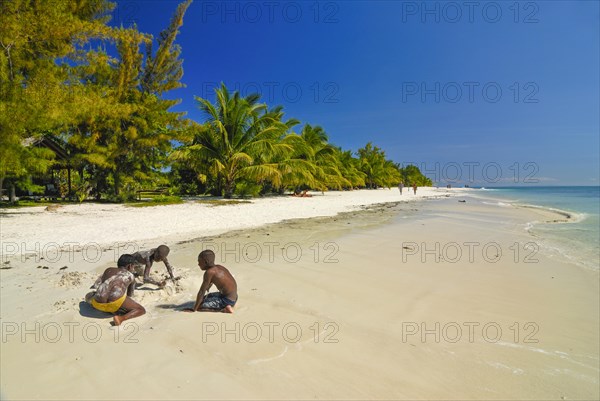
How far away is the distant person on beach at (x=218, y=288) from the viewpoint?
135 inches

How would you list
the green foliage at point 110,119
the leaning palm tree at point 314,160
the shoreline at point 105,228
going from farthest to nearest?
the leaning palm tree at point 314,160 → the green foliage at point 110,119 → the shoreline at point 105,228

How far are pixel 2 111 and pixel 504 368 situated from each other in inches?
492

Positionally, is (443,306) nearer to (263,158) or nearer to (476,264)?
(476,264)

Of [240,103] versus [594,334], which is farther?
[240,103]

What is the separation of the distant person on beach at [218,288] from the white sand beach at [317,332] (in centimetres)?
14

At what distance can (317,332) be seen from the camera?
10.3ft

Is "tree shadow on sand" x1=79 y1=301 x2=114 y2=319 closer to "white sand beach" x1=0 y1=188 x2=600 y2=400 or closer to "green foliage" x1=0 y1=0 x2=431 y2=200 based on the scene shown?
"white sand beach" x1=0 y1=188 x2=600 y2=400

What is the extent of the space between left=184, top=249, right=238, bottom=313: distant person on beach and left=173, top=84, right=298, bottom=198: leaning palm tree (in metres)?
17.1

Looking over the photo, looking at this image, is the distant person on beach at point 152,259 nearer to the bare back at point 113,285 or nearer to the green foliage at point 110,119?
the bare back at point 113,285

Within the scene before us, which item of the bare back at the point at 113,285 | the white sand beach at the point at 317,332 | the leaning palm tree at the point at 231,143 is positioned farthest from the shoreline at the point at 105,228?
the leaning palm tree at the point at 231,143

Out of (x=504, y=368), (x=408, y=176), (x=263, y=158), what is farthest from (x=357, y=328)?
(x=408, y=176)

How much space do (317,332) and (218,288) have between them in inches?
46.6

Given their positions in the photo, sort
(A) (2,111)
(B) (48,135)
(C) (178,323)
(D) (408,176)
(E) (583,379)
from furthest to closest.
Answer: (D) (408,176), (B) (48,135), (A) (2,111), (C) (178,323), (E) (583,379)

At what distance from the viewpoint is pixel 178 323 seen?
317 centimetres
